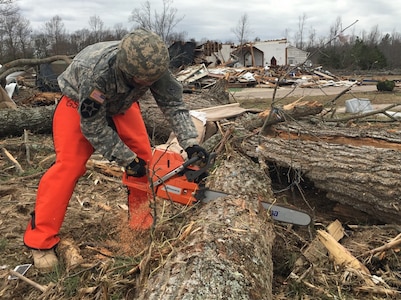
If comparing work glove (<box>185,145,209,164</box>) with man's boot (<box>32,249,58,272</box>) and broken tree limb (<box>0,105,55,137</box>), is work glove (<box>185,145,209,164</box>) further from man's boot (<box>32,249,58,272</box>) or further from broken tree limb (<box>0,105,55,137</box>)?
broken tree limb (<box>0,105,55,137</box>)

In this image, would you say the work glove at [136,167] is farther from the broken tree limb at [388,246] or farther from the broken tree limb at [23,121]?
the broken tree limb at [23,121]

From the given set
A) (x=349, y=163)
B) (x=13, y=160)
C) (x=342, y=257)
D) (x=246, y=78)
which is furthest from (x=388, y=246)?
(x=246, y=78)

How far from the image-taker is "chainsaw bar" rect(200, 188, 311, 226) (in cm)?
262

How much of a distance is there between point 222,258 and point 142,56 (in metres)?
1.24

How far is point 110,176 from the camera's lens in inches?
184

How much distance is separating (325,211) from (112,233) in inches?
79.7

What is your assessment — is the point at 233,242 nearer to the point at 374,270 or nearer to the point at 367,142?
the point at 374,270

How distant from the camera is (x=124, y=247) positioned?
275 cm

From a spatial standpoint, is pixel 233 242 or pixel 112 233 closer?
pixel 233 242

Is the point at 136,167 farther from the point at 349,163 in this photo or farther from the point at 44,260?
the point at 349,163

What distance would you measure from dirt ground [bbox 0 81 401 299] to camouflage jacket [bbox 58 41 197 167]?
→ 1.81ft

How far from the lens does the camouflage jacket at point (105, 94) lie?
2.39 m

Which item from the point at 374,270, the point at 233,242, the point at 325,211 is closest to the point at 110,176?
the point at 325,211

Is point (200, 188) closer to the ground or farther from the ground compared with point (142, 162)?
closer to the ground
